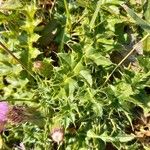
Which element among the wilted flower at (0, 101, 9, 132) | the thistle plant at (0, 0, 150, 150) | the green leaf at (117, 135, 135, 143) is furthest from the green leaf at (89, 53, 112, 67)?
the wilted flower at (0, 101, 9, 132)

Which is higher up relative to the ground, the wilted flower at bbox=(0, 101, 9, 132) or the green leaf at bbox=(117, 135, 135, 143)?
the wilted flower at bbox=(0, 101, 9, 132)

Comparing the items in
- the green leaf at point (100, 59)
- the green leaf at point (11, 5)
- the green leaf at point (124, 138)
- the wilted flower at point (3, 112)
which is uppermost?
the green leaf at point (11, 5)

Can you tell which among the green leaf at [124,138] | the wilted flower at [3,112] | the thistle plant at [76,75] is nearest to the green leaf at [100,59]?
the thistle plant at [76,75]

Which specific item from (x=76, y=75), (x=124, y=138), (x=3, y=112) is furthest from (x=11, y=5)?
(x=124, y=138)

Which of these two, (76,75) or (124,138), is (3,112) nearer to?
(76,75)

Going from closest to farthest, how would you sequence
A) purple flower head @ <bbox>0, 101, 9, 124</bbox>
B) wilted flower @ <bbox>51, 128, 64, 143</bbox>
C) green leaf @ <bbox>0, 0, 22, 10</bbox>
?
purple flower head @ <bbox>0, 101, 9, 124</bbox> < wilted flower @ <bbox>51, 128, 64, 143</bbox> < green leaf @ <bbox>0, 0, 22, 10</bbox>

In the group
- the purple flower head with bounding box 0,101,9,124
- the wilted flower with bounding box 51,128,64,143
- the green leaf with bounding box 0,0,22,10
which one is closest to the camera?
the purple flower head with bounding box 0,101,9,124

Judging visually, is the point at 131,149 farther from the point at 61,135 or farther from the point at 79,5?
the point at 79,5

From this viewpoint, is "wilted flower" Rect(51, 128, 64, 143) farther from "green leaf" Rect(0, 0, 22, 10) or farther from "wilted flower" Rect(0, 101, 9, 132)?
"green leaf" Rect(0, 0, 22, 10)

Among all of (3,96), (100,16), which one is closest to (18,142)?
(3,96)

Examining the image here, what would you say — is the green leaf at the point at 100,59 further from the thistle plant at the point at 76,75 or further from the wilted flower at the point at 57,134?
the wilted flower at the point at 57,134
